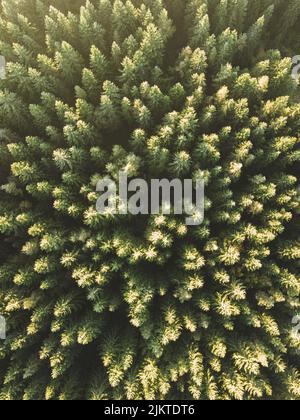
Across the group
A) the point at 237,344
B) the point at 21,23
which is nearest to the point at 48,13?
the point at 21,23

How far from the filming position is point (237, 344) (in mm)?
4723

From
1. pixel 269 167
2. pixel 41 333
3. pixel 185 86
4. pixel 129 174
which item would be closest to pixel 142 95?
pixel 185 86

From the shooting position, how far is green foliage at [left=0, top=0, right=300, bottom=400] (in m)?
4.60

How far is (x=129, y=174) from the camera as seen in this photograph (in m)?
4.69

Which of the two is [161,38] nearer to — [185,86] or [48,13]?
[185,86]

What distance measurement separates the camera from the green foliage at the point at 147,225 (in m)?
4.60

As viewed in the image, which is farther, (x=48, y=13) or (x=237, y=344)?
(x=48, y=13)

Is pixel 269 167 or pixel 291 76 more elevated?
pixel 291 76

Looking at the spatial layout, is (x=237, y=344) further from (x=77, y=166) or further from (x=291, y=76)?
(x=291, y=76)

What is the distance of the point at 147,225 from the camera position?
4.78 m
